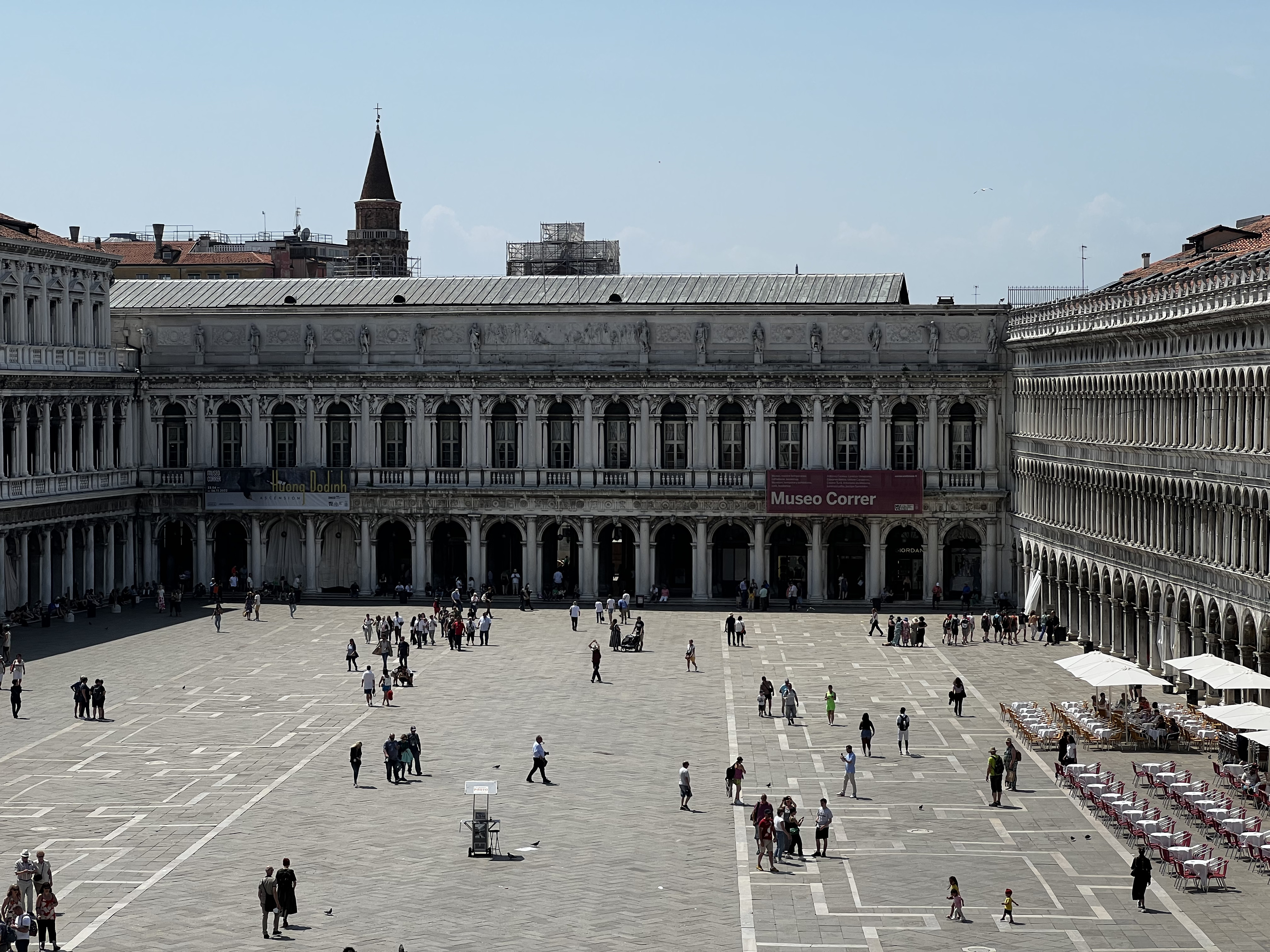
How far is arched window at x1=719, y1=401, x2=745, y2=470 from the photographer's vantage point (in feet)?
320

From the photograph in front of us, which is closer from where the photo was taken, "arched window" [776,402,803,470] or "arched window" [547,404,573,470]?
"arched window" [776,402,803,470]

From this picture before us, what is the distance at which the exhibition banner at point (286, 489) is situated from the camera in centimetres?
9912

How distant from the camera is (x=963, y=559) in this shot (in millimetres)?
97188

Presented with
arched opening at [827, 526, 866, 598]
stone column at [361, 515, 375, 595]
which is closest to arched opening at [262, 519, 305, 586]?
stone column at [361, 515, 375, 595]

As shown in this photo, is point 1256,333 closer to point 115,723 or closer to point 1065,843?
point 1065,843

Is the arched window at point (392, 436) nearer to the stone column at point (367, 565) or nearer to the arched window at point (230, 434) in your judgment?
the stone column at point (367, 565)

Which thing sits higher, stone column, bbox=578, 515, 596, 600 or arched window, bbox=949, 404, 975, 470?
arched window, bbox=949, 404, 975, 470

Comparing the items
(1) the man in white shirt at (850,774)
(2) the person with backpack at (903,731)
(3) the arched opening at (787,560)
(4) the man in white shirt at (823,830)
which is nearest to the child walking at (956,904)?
(4) the man in white shirt at (823,830)

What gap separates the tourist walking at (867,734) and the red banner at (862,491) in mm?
38248

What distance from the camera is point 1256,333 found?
5719 centimetres

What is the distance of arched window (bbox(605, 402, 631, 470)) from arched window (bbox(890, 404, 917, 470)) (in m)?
12.9

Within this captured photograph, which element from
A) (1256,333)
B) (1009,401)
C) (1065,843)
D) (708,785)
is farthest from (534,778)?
(1009,401)

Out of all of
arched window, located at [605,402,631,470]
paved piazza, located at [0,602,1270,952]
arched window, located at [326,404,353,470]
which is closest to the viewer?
paved piazza, located at [0,602,1270,952]

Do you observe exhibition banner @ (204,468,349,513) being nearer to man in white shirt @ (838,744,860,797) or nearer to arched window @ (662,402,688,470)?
arched window @ (662,402,688,470)
